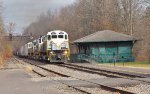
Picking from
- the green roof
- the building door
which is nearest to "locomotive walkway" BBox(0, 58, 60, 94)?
the green roof

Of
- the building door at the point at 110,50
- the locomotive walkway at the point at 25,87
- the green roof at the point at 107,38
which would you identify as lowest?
the locomotive walkway at the point at 25,87

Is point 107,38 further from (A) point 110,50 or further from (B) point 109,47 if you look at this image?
(A) point 110,50

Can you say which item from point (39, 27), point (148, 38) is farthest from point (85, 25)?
point (39, 27)

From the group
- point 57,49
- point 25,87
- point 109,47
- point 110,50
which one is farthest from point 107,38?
point 25,87

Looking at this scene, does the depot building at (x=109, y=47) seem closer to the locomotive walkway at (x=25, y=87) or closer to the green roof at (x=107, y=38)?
the green roof at (x=107, y=38)

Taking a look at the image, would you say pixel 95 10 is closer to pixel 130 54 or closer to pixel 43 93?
pixel 130 54

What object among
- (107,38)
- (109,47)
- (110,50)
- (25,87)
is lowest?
(25,87)

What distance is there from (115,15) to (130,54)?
96.5 feet

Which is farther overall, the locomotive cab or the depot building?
the depot building

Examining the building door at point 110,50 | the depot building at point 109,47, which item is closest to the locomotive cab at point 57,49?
the depot building at point 109,47

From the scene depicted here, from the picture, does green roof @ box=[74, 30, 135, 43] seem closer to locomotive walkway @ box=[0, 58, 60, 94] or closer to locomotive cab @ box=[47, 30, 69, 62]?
locomotive cab @ box=[47, 30, 69, 62]

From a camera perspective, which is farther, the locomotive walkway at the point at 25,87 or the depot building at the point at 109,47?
the depot building at the point at 109,47

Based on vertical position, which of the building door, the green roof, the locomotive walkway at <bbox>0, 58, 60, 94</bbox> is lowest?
the locomotive walkway at <bbox>0, 58, 60, 94</bbox>

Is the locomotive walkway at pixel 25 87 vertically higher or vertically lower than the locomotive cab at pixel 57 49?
lower
